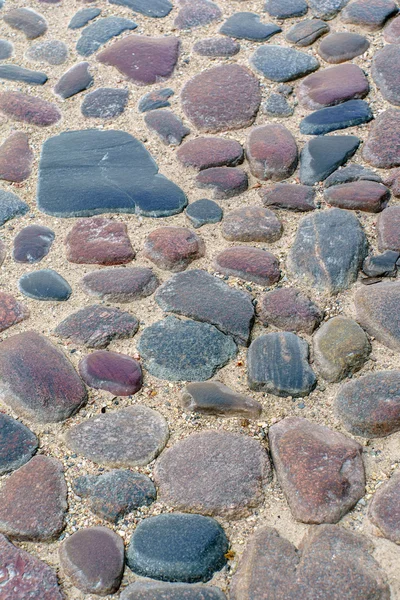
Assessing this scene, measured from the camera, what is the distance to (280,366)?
177 centimetres

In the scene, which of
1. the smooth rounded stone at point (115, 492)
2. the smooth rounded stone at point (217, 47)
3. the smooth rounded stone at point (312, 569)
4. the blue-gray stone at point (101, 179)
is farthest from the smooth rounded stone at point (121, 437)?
the smooth rounded stone at point (217, 47)

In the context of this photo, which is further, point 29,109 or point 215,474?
point 29,109

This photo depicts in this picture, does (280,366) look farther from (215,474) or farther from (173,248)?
(173,248)

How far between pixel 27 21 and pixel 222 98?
1.00 metres

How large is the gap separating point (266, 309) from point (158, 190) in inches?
23.6

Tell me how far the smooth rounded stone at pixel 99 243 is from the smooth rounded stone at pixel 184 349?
295 mm

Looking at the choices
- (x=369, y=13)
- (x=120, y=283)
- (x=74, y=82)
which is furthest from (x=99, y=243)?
(x=369, y=13)

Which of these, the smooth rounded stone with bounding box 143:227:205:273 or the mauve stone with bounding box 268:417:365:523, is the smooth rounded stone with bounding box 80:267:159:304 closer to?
the smooth rounded stone with bounding box 143:227:205:273

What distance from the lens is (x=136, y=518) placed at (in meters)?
1.50

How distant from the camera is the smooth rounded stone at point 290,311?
1.87m

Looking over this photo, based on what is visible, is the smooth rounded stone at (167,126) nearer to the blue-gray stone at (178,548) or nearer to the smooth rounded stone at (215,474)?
the smooth rounded stone at (215,474)

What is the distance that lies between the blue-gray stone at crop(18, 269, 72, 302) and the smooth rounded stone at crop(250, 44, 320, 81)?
3.77 feet

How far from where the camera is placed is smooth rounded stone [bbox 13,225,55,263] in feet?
6.89

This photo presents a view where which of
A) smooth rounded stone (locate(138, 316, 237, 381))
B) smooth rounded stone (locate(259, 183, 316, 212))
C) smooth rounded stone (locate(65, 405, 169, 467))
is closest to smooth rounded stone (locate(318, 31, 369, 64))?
smooth rounded stone (locate(259, 183, 316, 212))
